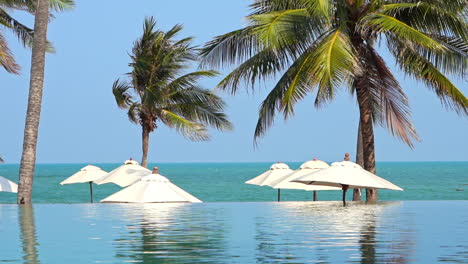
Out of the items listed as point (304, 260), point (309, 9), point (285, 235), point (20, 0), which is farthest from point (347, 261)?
point (20, 0)

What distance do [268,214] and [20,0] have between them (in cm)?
1381

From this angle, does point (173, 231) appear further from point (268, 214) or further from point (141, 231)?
point (268, 214)

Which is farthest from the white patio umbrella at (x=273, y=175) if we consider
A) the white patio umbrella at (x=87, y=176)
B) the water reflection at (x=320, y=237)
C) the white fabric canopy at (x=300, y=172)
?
the water reflection at (x=320, y=237)

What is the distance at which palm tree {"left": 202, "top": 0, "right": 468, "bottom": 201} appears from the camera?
68.5 feet

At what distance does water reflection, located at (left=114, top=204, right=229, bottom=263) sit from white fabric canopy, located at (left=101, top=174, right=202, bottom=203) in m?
1.79

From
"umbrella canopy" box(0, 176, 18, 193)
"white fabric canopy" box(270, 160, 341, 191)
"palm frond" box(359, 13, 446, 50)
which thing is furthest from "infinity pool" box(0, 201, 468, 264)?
"white fabric canopy" box(270, 160, 341, 191)

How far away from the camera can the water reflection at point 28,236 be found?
9.93m

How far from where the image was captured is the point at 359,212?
17.9 metres

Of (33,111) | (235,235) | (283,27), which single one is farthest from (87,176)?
(235,235)

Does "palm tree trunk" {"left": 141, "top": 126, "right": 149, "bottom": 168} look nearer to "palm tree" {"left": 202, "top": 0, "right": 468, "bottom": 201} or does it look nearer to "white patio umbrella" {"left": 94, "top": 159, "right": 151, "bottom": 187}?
"white patio umbrella" {"left": 94, "top": 159, "right": 151, "bottom": 187}

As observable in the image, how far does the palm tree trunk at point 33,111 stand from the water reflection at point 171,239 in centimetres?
550

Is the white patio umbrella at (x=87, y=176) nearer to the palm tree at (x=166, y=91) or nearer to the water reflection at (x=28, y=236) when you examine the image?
the palm tree at (x=166, y=91)

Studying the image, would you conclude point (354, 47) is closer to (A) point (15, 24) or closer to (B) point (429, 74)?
(B) point (429, 74)

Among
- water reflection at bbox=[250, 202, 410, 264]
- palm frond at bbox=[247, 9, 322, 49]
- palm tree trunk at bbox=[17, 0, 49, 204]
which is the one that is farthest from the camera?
palm tree trunk at bbox=[17, 0, 49, 204]
